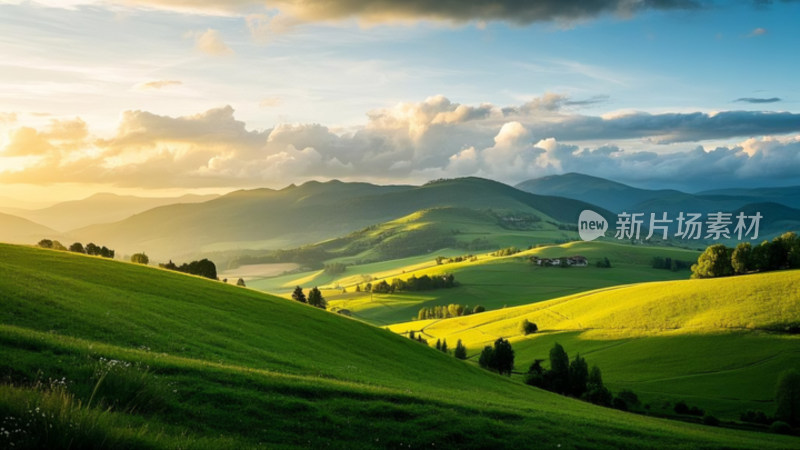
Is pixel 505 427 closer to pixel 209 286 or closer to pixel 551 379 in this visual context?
pixel 209 286

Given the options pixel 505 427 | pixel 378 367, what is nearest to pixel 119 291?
pixel 378 367

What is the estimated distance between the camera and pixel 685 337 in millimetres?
96062

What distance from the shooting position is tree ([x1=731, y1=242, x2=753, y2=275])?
124m

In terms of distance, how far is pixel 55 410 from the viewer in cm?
1117

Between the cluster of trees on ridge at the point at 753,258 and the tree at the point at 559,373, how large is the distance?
67.6m

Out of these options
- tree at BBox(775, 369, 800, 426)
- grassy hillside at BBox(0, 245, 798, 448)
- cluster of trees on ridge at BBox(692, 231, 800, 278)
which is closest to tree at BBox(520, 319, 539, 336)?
cluster of trees on ridge at BBox(692, 231, 800, 278)

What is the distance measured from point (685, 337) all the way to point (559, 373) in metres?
29.8

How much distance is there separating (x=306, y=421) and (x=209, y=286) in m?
42.0

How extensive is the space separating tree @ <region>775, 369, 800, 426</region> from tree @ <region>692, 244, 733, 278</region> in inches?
2707

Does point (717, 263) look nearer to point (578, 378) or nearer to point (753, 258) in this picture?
point (753, 258)

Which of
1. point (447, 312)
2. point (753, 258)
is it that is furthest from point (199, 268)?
point (753, 258)

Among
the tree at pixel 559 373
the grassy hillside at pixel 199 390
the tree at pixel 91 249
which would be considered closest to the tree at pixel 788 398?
the tree at pixel 559 373

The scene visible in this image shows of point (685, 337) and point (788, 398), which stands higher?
point (685, 337)

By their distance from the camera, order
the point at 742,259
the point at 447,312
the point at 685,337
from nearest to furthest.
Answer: the point at 685,337
the point at 742,259
the point at 447,312
